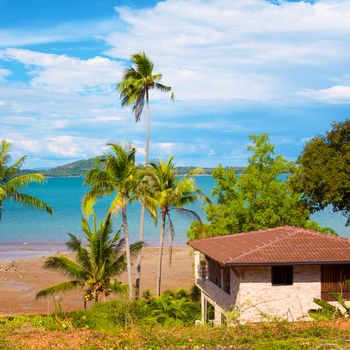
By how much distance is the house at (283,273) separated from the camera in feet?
71.9

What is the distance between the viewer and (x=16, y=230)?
→ 87.4 meters

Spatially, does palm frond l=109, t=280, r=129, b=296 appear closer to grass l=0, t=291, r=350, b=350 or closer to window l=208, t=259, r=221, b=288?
window l=208, t=259, r=221, b=288

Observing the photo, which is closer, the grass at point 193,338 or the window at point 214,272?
the grass at point 193,338

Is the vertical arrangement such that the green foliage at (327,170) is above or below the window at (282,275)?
above

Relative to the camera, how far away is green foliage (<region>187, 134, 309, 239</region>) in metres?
33.3

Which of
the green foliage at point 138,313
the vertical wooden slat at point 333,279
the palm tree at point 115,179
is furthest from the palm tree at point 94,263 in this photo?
the vertical wooden slat at point 333,279

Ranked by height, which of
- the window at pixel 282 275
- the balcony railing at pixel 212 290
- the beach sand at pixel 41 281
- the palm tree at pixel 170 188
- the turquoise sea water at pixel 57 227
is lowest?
the turquoise sea water at pixel 57 227

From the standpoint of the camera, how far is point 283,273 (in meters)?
22.7

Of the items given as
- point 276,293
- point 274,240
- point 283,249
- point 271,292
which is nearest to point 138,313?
point 271,292

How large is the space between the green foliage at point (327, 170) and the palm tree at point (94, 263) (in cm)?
1145

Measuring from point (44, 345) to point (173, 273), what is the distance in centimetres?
3568

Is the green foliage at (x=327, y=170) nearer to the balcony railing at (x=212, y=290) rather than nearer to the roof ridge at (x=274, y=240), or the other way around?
the roof ridge at (x=274, y=240)

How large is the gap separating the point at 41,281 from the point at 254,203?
21.8 m

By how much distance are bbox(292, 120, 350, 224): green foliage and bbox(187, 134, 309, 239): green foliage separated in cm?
116
